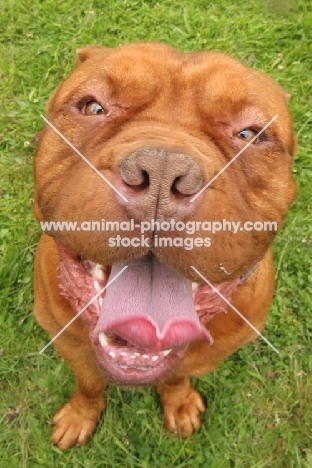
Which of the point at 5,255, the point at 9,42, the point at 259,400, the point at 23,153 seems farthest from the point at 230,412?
the point at 9,42

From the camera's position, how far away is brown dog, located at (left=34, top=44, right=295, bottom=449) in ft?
5.78

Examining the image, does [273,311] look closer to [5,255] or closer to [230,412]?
[230,412]

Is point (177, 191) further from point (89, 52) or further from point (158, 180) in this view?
point (89, 52)

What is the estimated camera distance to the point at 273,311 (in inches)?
149

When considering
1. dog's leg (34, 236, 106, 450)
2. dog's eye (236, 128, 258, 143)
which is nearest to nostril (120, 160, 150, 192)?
dog's eye (236, 128, 258, 143)

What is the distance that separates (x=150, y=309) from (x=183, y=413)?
1565mm

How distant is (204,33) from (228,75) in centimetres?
263

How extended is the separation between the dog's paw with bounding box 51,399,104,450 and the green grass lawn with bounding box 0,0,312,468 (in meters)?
0.07

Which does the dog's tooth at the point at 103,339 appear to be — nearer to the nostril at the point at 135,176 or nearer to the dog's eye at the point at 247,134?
the nostril at the point at 135,176

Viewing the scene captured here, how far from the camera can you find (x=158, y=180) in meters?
1.68

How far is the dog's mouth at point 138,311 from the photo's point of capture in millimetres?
1985

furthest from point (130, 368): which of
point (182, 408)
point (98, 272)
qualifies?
point (182, 408)

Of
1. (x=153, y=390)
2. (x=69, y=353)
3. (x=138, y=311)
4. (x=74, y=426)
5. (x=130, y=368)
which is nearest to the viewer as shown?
(x=138, y=311)

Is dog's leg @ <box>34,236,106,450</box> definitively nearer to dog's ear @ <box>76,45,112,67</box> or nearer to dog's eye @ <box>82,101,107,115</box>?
dog's eye @ <box>82,101,107,115</box>
